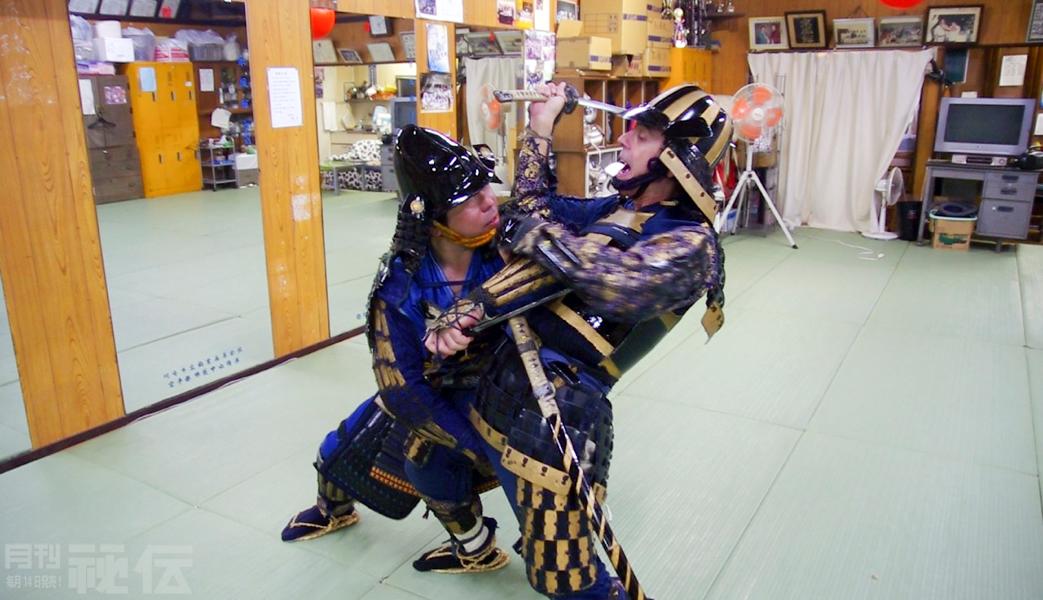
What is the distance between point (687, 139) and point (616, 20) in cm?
560

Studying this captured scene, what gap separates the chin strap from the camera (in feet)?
5.86

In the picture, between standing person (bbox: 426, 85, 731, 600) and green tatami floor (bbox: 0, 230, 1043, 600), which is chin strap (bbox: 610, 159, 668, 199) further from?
green tatami floor (bbox: 0, 230, 1043, 600)

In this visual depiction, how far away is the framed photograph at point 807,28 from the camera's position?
8.12 m

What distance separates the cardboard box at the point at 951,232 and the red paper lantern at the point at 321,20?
6281 mm

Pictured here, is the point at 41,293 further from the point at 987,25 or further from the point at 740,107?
the point at 987,25

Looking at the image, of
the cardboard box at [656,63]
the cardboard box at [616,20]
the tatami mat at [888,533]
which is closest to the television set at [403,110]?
the cardboard box at [616,20]

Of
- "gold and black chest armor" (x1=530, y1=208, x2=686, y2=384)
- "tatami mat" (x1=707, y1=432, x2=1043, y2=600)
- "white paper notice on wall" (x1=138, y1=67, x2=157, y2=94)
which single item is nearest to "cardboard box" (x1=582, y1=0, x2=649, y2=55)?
"tatami mat" (x1=707, y1=432, x2=1043, y2=600)

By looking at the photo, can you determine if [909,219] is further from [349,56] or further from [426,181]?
[426,181]

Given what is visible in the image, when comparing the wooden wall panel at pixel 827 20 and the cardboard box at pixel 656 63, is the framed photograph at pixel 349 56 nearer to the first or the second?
the cardboard box at pixel 656 63

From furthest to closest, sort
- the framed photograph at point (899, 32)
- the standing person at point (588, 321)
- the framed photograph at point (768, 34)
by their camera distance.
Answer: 1. the framed photograph at point (768, 34)
2. the framed photograph at point (899, 32)
3. the standing person at point (588, 321)

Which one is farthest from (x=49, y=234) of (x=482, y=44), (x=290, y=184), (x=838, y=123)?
(x=838, y=123)

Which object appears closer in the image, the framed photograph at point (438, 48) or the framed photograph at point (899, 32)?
the framed photograph at point (438, 48)

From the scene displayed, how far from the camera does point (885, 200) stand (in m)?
8.14

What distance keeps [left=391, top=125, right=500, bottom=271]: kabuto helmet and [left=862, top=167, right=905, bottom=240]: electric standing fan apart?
291 inches
